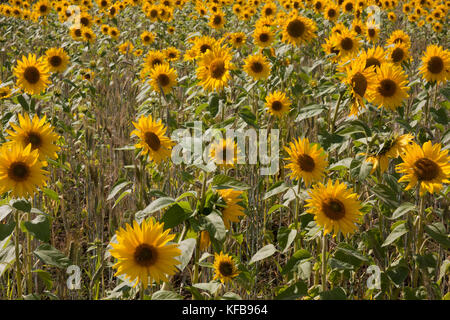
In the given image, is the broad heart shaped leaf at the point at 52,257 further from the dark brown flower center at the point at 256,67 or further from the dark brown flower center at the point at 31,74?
the dark brown flower center at the point at 256,67

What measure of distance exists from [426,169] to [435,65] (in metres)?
1.37

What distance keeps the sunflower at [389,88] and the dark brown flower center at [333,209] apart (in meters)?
0.93

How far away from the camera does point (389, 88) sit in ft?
8.16

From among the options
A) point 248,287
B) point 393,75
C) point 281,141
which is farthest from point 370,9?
point 248,287

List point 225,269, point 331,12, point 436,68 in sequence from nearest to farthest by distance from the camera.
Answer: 1. point 225,269
2. point 436,68
3. point 331,12

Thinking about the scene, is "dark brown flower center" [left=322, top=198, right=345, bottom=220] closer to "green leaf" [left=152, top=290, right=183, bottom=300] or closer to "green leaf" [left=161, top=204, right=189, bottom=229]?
"green leaf" [left=161, top=204, right=189, bottom=229]

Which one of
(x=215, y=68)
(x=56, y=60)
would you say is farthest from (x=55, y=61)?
(x=215, y=68)

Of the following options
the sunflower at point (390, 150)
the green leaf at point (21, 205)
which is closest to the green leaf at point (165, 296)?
the green leaf at point (21, 205)

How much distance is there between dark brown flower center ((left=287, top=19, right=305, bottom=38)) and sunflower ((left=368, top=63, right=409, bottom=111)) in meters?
1.37

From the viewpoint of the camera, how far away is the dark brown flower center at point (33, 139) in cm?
189

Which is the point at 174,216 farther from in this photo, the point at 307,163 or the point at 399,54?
the point at 399,54

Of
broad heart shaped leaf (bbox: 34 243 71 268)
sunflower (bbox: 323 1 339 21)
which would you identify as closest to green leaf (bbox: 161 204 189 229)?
broad heart shaped leaf (bbox: 34 243 71 268)
